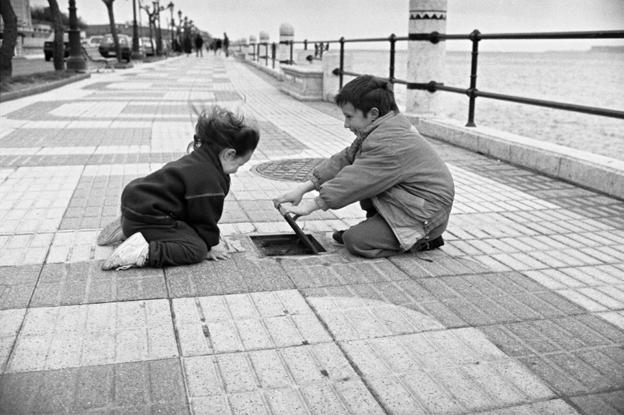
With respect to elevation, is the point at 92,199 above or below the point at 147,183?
below

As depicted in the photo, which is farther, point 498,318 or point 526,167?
point 526,167

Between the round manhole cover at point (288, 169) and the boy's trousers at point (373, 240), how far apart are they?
210 cm

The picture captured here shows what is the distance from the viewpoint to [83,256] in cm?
394

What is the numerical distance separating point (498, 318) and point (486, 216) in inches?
79.9

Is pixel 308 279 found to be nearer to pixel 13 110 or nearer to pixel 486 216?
pixel 486 216

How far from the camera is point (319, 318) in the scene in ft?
10.3

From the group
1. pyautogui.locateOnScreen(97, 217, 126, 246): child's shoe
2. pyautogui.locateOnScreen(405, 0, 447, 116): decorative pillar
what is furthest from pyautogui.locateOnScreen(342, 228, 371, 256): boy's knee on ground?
pyautogui.locateOnScreen(405, 0, 447, 116): decorative pillar

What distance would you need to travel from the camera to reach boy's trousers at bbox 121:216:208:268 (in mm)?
3707

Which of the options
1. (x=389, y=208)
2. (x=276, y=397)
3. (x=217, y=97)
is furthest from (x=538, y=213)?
(x=217, y=97)

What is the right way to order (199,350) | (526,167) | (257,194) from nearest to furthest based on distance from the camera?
(199,350), (257,194), (526,167)

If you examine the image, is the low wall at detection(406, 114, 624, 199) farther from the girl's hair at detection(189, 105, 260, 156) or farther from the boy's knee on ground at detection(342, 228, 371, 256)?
the girl's hair at detection(189, 105, 260, 156)

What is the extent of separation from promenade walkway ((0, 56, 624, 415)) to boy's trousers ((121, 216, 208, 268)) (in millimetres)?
71

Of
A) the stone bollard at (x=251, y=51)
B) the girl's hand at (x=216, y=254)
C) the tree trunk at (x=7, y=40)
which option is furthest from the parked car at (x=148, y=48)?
the girl's hand at (x=216, y=254)

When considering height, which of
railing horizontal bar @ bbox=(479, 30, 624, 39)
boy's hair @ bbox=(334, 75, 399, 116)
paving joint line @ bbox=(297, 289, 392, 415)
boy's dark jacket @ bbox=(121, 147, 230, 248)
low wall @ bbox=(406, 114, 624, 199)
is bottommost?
paving joint line @ bbox=(297, 289, 392, 415)
